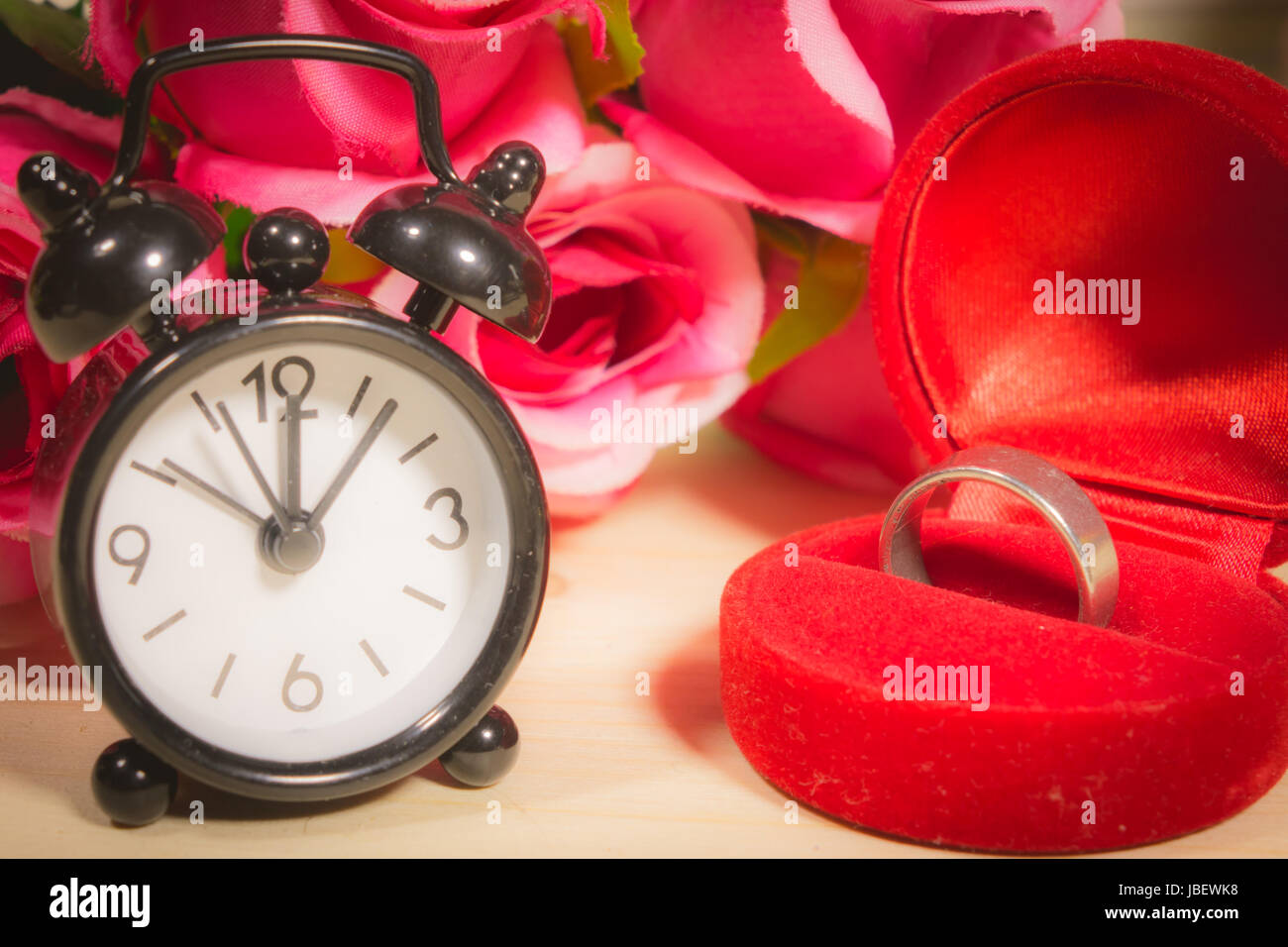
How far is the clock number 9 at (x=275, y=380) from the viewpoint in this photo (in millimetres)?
680

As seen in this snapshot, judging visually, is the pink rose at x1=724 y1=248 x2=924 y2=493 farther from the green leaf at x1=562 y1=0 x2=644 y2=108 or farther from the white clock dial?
the white clock dial

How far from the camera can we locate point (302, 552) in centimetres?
69

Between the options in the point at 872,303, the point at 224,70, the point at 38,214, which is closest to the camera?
the point at 38,214

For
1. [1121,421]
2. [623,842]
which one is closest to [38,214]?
[623,842]

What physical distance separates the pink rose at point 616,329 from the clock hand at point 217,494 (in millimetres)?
301

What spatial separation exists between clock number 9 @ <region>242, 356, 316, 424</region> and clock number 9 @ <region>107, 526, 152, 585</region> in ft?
0.31

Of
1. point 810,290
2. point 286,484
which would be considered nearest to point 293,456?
point 286,484

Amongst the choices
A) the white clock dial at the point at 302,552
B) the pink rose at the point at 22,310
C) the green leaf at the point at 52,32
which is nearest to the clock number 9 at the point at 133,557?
the white clock dial at the point at 302,552

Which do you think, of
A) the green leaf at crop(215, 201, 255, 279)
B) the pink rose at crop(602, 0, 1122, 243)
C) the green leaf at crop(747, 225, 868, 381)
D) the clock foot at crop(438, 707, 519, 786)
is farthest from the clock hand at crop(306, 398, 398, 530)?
the green leaf at crop(747, 225, 868, 381)

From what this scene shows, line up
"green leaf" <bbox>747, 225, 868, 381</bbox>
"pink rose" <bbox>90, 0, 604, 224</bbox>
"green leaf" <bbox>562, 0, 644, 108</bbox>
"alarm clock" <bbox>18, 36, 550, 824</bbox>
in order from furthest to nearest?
"green leaf" <bbox>747, 225, 868, 381</bbox> → "green leaf" <bbox>562, 0, 644, 108</bbox> → "pink rose" <bbox>90, 0, 604, 224</bbox> → "alarm clock" <bbox>18, 36, 550, 824</bbox>

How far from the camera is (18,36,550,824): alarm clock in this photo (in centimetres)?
63

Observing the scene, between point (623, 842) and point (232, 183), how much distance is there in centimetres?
56

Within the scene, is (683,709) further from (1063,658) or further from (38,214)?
(38,214)

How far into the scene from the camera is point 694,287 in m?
1.04
